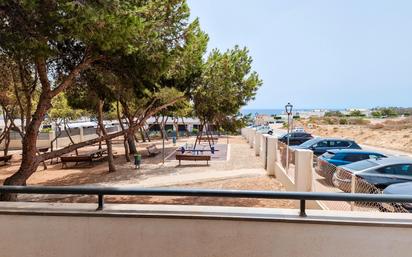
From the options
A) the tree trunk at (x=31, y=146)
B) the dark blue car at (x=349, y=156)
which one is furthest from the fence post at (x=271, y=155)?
the tree trunk at (x=31, y=146)

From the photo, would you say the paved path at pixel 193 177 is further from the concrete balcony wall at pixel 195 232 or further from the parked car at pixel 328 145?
the concrete balcony wall at pixel 195 232

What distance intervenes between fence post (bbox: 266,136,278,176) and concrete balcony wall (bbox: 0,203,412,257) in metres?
13.2

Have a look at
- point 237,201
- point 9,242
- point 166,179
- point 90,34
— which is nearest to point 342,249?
point 9,242

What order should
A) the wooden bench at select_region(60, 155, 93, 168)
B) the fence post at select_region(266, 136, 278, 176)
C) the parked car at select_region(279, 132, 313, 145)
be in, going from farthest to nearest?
the parked car at select_region(279, 132, 313, 145) < the wooden bench at select_region(60, 155, 93, 168) < the fence post at select_region(266, 136, 278, 176)

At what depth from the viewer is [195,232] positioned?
127 inches

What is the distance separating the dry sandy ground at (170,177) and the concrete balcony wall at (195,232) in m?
7.52

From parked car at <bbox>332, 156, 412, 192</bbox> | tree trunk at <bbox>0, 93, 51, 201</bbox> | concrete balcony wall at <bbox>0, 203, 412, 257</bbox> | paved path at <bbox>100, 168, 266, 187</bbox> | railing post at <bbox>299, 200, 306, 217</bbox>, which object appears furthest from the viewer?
paved path at <bbox>100, 168, 266, 187</bbox>

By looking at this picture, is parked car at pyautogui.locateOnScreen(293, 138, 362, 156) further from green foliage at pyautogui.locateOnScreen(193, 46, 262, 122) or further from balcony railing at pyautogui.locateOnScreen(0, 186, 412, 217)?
balcony railing at pyautogui.locateOnScreen(0, 186, 412, 217)

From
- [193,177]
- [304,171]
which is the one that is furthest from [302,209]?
[193,177]

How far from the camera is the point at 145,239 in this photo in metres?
3.29

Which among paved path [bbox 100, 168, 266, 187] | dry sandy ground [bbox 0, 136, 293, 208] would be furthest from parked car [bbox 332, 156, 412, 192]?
paved path [bbox 100, 168, 266, 187]

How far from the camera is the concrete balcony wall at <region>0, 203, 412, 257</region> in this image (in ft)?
10.00

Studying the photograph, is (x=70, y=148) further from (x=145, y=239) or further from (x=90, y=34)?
(x=145, y=239)

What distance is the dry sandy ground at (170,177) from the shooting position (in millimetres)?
12188
